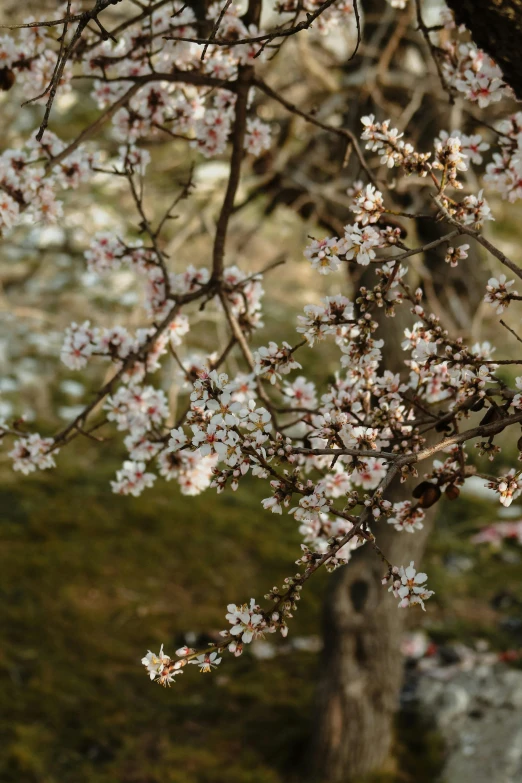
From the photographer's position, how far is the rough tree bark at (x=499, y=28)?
1.74 m

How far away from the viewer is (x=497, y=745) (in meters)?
4.64

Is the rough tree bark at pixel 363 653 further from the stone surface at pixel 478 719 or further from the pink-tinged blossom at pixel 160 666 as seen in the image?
the pink-tinged blossom at pixel 160 666

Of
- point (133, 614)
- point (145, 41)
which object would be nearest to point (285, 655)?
point (133, 614)

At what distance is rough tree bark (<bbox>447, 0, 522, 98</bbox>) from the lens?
5.71 ft

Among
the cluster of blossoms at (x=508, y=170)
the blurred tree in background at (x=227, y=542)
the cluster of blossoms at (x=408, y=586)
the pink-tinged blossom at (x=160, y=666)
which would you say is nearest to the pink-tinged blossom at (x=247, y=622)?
the pink-tinged blossom at (x=160, y=666)

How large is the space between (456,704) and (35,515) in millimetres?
3735

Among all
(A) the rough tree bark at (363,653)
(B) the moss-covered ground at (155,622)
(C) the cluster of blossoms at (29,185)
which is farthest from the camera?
(B) the moss-covered ground at (155,622)

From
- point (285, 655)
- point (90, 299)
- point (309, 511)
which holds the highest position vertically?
point (90, 299)

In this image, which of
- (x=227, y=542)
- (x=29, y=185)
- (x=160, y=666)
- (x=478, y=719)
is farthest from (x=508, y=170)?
(x=227, y=542)

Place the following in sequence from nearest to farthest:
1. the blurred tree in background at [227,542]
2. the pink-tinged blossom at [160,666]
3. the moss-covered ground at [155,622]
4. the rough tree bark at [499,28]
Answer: the pink-tinged blossom at [160,666], the rough tree bark at [499,28], the blurred tree in background at [227,542], the moss-covered ground at [155,622]

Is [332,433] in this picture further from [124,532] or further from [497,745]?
[124,532]

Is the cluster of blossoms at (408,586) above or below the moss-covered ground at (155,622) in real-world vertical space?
below

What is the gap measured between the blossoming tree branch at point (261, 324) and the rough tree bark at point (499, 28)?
0.08 m

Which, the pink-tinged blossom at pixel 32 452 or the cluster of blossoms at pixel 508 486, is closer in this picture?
the cluster of blossoms at pixel 508 486
